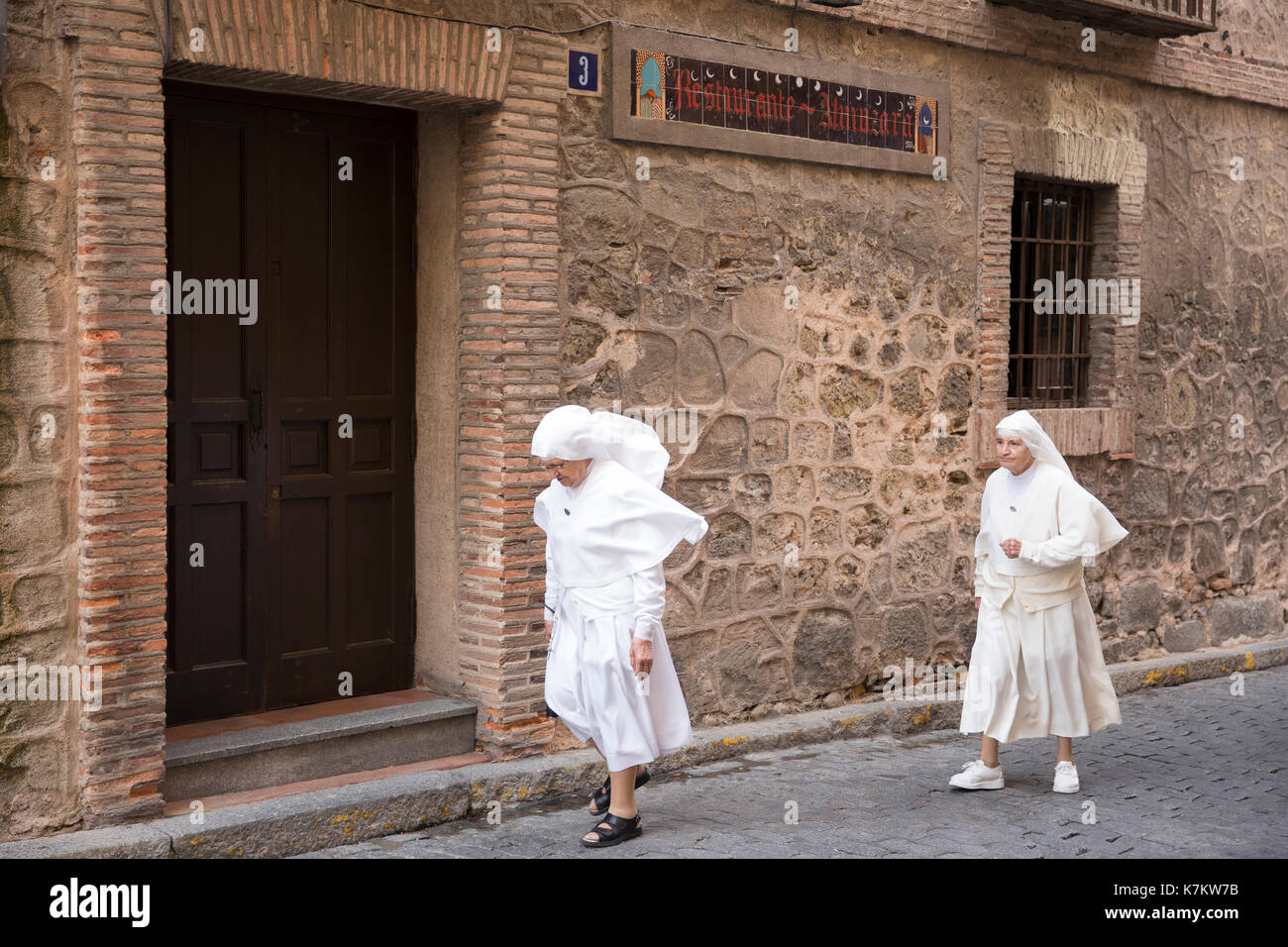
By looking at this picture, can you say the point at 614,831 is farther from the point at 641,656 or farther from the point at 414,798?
the point at 414,798

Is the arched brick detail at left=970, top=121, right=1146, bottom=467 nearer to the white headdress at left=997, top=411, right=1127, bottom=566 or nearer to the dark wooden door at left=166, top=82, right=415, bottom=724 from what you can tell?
the white headdress at left=997, top=411, right=1127, bottom=566

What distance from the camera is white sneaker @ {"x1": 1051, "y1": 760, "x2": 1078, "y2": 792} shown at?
6574 mm

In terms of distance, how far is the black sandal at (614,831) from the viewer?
5.58 metres

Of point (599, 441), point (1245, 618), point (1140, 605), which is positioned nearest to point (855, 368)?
point (599, 441)

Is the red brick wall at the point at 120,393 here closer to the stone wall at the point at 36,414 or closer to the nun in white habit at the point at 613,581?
the stone wall at the point at 36,414

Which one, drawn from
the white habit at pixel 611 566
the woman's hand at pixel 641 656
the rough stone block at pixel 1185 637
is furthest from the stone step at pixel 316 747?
the rough stone block at pixel 1185 637

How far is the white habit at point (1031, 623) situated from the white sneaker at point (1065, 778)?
0.15m

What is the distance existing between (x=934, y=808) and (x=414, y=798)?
2165 millimetres

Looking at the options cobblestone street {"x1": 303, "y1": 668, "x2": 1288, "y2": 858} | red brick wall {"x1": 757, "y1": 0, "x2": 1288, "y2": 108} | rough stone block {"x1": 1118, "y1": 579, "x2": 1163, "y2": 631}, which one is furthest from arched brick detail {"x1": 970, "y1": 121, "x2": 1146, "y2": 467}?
cobblestone street {"x1": 303, "y1": 668, "x2": 1288, "y2": 858}

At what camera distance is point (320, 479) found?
6.51 meters

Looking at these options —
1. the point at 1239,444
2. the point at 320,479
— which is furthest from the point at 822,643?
the point at 1239,444

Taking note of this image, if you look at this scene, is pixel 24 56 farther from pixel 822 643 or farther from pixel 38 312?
pixel 822 643

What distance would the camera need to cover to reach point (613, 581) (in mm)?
5562

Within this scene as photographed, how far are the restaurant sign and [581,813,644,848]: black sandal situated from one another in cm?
307
